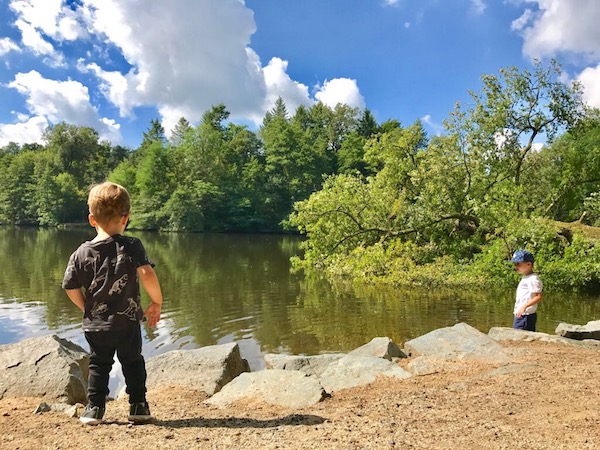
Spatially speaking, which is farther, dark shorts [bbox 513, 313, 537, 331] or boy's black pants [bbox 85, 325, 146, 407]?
dark shorts [bbox 513, 313, 537, 331]

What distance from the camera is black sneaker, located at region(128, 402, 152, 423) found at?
148 inches

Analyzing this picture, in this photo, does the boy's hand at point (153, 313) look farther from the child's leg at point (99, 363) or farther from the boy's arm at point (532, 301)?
the boy's arm at point (532, 301)

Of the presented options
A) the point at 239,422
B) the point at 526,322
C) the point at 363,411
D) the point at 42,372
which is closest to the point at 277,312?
the point at 526,322

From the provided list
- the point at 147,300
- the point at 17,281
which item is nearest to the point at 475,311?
the point at 147,300

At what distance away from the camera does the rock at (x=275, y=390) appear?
4598 millimetres

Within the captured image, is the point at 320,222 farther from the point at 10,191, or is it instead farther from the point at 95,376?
the point at 10,191

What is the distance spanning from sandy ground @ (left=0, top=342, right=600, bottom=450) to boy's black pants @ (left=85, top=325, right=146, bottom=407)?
0.79 ft

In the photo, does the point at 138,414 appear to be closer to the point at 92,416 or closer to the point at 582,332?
the point at 92,416

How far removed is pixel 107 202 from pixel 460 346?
5035 millimetres

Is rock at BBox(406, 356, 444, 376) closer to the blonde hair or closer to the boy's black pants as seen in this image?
the boy's black pants

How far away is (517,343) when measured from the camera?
22.7 ft

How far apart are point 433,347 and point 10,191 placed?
75.3 metres

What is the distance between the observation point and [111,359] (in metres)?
3.82

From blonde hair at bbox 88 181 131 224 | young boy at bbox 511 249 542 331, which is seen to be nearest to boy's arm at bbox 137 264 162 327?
blonde hair at bbox 88 181 131 224
